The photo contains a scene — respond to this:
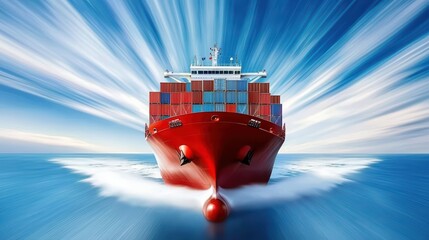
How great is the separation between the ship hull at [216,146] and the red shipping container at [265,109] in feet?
13.4

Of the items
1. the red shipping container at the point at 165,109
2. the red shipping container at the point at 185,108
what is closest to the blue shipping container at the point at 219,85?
the red shipping container at the point at 185,108

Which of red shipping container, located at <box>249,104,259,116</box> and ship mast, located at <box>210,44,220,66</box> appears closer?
red shipping container, located at <box>249,104,259,116</box>

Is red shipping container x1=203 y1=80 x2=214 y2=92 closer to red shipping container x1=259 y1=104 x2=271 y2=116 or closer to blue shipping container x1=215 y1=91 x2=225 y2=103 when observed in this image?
blue shipping container x1=215 y1=91 x2=225 y2=103

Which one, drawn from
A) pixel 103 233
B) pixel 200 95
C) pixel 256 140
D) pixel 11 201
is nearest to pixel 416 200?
pixel 256 140

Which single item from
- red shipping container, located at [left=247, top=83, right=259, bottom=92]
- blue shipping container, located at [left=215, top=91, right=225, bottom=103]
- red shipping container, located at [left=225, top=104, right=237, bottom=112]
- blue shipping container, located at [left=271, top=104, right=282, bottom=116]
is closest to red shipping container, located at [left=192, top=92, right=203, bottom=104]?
blue shipping container, located at [left=215, top=91, right=225, bottom=103]

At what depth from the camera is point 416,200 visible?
14625 mm

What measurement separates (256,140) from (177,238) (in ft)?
17.6

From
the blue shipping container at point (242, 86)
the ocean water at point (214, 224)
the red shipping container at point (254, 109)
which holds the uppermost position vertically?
the blue shipping container at point (242, 86)

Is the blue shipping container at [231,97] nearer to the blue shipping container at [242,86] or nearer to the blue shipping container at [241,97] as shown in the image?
the blue shipping container at [241,97]

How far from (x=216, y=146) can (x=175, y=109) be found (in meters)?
7.33

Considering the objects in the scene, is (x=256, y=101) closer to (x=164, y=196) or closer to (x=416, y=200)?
(x=164, y=196)

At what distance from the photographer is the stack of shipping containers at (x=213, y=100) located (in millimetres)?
14930

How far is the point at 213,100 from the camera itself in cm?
1505

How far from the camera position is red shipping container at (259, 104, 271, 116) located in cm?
1508
